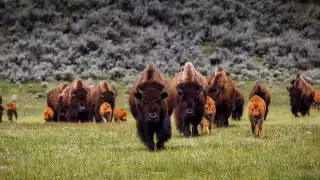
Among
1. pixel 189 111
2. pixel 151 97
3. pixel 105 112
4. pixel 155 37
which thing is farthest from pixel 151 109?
pixel 155 37

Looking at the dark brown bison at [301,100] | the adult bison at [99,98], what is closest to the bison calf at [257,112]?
the adult bison at [99,98]

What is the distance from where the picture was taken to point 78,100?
31828 mm

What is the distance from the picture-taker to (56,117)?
118ft

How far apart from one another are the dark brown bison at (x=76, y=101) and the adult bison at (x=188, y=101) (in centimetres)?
1264

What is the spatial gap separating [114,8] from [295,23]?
2478cm

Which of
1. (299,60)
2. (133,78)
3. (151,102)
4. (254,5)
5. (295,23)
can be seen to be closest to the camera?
(151,102)

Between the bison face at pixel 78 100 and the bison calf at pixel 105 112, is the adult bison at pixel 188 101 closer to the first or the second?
the bison calf at pixel 105 112

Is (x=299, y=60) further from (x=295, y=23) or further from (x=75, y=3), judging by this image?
(x=75, y=3)

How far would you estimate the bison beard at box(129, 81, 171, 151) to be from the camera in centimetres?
1418

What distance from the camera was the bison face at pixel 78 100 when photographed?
31734 millimetres

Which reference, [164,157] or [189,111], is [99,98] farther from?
[164,157]

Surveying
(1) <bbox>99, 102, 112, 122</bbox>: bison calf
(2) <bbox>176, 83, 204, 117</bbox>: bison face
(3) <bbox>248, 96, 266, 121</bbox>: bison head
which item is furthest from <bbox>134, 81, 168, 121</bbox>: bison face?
(1) <bbox>99, 102, 112, 122</bbox>: bison calf

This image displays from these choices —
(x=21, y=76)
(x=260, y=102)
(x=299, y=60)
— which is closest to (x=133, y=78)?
(x=21, y=76)

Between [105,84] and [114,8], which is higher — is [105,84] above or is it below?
Result: below
